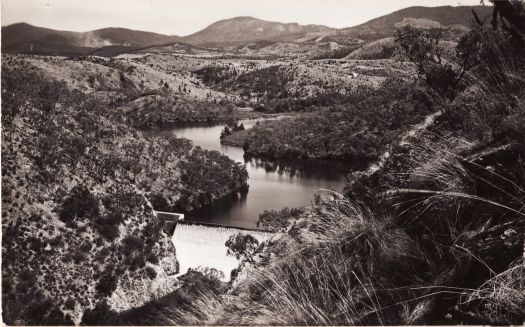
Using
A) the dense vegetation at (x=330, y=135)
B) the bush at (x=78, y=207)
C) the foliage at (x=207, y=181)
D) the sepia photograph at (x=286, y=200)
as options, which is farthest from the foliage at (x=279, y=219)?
the dense vegetation at (x=330, y=135)

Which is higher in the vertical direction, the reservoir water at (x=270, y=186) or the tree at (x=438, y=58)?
the tree at (x=438, y=58)

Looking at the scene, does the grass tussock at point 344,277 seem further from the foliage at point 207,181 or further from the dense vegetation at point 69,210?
the foliage at point 207,181

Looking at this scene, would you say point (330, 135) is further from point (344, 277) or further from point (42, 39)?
point (344, 277)

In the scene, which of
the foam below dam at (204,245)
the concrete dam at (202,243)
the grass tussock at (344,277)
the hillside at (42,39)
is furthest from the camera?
the concrete dam at (202,243)

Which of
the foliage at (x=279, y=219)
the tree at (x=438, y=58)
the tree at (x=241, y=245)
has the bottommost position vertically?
the tree at (x=241, y=245)

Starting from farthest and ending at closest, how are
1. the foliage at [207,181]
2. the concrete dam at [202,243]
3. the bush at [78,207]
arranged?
the foliage at [207,181]
the bush at [78,207]
the concrete dam at [202,243]

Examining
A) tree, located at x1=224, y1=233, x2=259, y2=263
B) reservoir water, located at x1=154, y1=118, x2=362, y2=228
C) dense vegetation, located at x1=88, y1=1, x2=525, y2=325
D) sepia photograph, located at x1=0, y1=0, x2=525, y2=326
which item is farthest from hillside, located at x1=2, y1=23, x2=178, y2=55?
reservoir water, located at x1=154, y1=118, x2=362, y2=228

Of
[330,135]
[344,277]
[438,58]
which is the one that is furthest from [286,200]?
[344,277]

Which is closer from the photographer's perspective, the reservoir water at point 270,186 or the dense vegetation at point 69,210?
the dense vegetation at point 69,210
